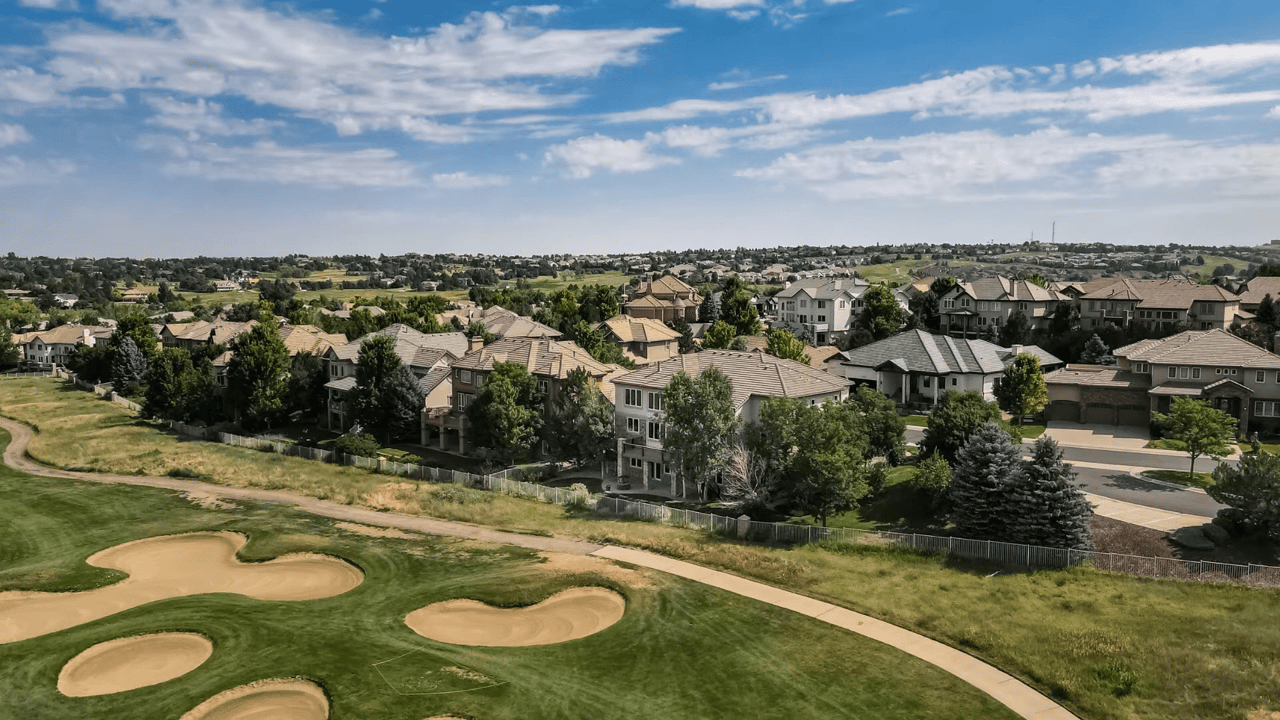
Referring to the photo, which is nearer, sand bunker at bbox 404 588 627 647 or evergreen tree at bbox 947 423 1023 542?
sand bunker at bbox 404 588 627 647

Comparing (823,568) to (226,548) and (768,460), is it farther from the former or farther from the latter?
(226,548)

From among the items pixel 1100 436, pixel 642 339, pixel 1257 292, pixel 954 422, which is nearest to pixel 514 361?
pixel 954 422

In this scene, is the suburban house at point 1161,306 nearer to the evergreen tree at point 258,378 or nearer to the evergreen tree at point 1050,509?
A: the evergreen tree at point 1050,509

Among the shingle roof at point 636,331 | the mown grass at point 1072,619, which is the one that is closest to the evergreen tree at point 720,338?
the shingle roof at point 636,331

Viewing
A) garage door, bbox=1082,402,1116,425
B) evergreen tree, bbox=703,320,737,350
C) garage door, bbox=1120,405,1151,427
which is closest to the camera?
garage door, bbox=1120,405,1151,427

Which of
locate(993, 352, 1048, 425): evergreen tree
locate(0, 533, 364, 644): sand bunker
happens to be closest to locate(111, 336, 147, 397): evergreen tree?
locate(0, 533, 364, 644): sand bunker

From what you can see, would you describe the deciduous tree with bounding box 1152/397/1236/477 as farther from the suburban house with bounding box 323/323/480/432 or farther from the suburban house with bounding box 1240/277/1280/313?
the suburban house with bounding box 1240/277/1280/313

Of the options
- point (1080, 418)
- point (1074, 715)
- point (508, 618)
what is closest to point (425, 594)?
point (508, 618)
